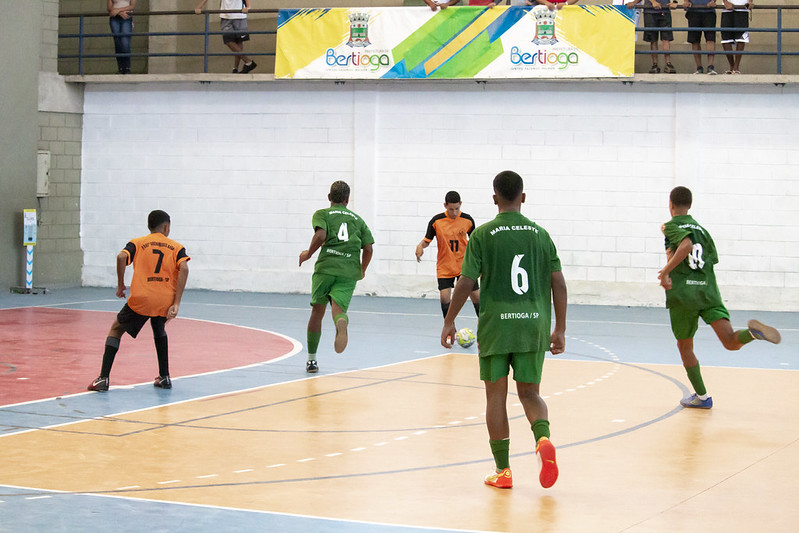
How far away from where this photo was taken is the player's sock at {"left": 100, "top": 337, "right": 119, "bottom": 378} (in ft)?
36.3

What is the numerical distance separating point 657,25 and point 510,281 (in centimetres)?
1623

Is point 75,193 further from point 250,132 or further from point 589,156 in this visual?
point 589,156

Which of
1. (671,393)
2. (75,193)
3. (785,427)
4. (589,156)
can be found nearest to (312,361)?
(671,393)

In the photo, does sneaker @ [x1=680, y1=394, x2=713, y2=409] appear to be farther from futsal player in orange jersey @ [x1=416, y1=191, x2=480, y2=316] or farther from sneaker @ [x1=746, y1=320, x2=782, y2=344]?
futsal player in orange jersey @ [x1=416, y1=191, x2=480, y2=316]

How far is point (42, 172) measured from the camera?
936 inches

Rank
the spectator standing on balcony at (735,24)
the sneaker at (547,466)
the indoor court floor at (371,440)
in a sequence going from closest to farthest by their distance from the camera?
the indoor court floor at (371,440) < the sneaker at (547,466) < the spectator standing on balcony at (735,24)

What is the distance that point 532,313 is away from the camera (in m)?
7.25

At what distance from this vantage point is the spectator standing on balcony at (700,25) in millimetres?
21203

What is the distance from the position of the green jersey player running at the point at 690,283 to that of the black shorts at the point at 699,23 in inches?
479

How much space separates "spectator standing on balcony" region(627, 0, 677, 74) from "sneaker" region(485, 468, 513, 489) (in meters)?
15.3

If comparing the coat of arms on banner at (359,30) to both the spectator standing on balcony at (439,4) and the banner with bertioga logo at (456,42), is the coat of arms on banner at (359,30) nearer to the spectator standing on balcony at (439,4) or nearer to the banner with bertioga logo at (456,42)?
the banner with bertioga logo at (456,42)

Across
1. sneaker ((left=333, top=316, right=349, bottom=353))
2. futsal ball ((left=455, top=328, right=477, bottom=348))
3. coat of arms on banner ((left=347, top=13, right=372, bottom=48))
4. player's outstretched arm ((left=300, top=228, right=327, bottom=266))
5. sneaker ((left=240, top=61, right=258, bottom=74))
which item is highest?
coat of arms on banner ((left=347, top=13, right=372, bottom=48))

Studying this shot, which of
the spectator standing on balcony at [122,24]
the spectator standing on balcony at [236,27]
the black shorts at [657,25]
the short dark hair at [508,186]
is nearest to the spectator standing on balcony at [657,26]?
the black shorts at [657,25]

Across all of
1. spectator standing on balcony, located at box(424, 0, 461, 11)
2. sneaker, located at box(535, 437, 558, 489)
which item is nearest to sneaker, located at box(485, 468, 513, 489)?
sneaker, located at box(535, 437, 558, 489)
